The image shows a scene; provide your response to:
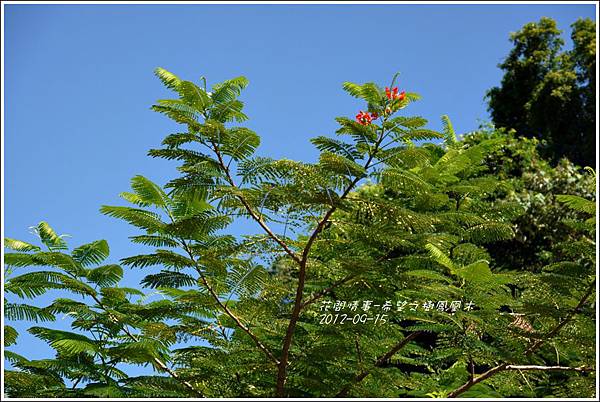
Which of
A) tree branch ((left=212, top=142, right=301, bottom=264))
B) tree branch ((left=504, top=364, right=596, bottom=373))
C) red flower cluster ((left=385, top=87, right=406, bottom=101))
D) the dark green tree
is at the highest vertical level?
the dark green tree

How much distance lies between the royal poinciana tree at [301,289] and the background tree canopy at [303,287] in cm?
1

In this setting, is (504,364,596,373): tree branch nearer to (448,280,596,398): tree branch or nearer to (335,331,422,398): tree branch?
(448,280,596,398): tree branch

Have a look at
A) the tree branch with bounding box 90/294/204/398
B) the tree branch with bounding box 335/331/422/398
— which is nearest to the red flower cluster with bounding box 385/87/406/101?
the tree branch with bounding box 335/331/422/398

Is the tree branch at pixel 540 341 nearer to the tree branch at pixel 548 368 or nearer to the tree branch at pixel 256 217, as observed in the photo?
the tree branch at pixel 548 368

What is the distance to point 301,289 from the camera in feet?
14.2

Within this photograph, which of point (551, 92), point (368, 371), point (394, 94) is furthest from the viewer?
point (551, 92)

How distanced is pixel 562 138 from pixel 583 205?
45.3ft

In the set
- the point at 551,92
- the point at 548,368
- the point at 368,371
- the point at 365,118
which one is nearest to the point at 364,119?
the point at 365,118

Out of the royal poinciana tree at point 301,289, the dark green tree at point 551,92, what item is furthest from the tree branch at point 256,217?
the dark green tree at point 551,92

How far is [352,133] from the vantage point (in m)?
4.23

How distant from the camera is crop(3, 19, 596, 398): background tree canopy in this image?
4.24 metres

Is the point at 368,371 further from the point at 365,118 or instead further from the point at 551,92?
the point at 551,92

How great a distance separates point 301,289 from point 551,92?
48.7 feet

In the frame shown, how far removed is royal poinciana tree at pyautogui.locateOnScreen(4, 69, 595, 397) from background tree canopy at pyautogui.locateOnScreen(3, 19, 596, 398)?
1 centimetres
